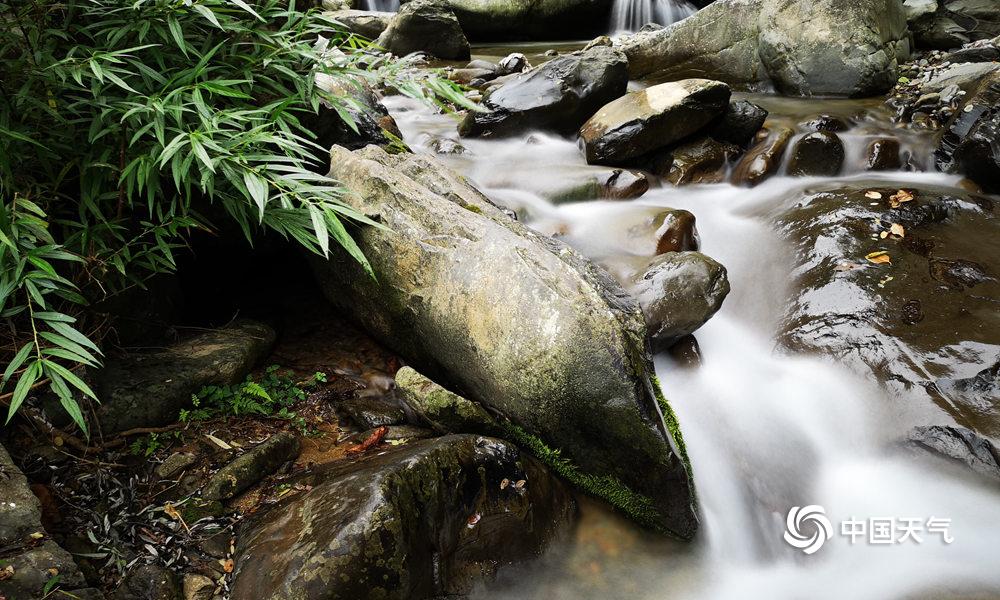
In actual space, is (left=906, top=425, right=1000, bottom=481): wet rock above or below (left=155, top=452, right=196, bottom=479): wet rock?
below

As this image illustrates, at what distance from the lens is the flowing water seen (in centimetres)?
311

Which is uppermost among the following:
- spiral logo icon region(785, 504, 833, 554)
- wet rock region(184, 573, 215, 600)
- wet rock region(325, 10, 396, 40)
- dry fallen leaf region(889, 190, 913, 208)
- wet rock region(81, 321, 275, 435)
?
wet rock region(325, 10, 396, 40)

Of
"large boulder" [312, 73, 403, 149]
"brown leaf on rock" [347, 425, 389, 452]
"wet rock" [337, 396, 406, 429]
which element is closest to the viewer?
"brown leaf on rock" [347, 425, 389, 452]

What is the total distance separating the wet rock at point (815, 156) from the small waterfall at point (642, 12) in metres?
9.63

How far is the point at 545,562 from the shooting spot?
3070 mm

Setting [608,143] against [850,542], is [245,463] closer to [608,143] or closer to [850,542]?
[850,542]

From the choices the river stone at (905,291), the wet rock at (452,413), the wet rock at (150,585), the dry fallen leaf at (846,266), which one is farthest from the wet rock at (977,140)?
the wet rock at (150,585)

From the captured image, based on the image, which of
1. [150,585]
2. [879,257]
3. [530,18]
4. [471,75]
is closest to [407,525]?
[150,585]

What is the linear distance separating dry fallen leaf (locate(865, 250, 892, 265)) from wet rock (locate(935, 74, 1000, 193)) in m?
2.11

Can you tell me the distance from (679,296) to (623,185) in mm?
2366

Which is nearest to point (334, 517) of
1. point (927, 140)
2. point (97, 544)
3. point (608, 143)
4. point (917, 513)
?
point (97, 544)

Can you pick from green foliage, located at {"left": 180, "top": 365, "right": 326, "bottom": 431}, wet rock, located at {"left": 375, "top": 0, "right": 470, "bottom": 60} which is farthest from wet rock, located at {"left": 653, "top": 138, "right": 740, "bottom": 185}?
wet rock, located at {"left": 375, "top": 0, "right": 470, "bottom": 60}

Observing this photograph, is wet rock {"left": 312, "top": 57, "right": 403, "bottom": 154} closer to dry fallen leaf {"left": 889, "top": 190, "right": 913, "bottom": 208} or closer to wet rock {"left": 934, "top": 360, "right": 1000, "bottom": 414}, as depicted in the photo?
wet rock {"left": 934, "top": 360, "right": 1000, "bottom": 414}

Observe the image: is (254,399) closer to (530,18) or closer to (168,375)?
(168,375)
